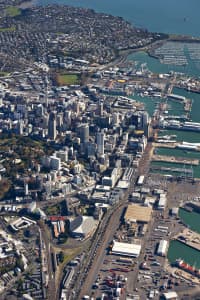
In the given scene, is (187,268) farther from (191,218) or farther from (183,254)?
(191,218)

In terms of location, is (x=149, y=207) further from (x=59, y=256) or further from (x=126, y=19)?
(x=126, y=19)

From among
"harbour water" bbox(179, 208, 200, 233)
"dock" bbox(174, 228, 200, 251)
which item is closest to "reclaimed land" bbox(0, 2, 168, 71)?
"harbour water" bbox(179, 208, 200, 233)

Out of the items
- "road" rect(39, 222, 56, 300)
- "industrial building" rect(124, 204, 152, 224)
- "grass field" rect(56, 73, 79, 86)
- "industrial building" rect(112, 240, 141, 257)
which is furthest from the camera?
"grass field" rect(56, 73, 79, 86)

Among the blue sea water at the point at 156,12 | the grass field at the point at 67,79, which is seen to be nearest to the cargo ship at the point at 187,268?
the grass field at the point at 67,79

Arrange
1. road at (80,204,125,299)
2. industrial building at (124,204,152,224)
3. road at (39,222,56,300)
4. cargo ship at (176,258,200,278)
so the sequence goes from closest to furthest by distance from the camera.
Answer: road at (39,222,56,300) → road at (80,204,125,299) → cargo ship at (176,258,200,278) → industrial building at (124,204,152,224)

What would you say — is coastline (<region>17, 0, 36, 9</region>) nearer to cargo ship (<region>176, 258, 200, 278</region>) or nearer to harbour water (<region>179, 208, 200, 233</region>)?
harbour water (<region>179, 208, 200, 233</region>)

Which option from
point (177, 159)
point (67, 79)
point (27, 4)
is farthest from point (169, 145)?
point (27, 4)
